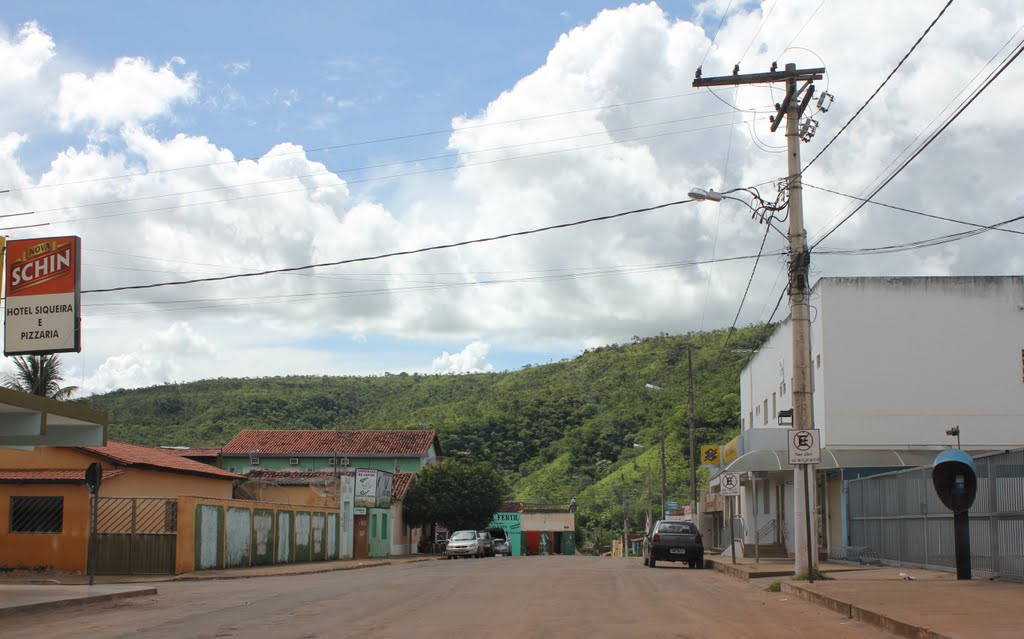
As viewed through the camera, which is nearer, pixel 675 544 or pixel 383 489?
pixel 675 544

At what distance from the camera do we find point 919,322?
33719 millimetres

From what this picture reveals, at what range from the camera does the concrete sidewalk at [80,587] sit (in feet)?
51.8

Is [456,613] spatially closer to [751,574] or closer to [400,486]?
[751,574]

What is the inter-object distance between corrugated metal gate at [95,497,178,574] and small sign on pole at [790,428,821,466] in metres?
16.8

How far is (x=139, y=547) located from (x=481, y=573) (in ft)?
31.1

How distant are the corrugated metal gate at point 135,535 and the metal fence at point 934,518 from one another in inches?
738

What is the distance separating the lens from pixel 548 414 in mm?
82188

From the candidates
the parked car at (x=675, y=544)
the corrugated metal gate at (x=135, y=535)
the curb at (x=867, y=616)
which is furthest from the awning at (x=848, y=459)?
the corrugated metal gate at (x=135, y=535)

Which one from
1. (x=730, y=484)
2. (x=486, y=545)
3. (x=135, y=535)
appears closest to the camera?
(x=135, y=535)

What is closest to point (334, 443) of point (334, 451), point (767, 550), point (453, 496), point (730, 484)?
point (334, 451)

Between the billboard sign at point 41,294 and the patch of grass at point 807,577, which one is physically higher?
the billboard sign at point 41,294

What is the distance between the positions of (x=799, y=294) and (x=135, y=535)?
1876cm

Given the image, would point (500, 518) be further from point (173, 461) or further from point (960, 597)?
point (960, 597)

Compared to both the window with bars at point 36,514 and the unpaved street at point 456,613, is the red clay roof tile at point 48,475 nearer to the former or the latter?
the window with bars at point 36,514
